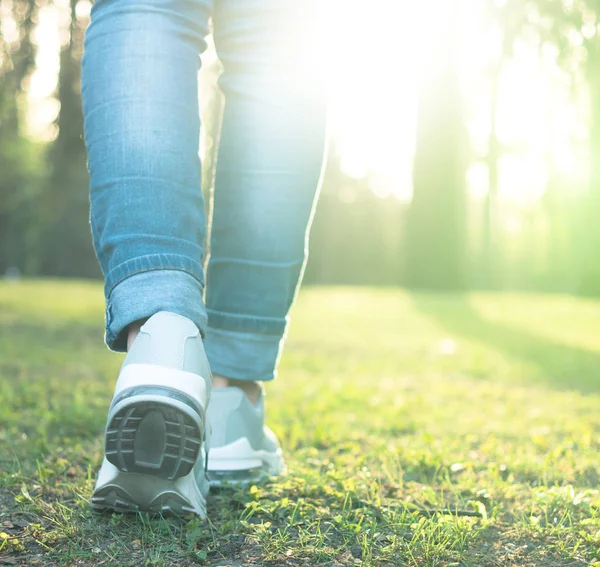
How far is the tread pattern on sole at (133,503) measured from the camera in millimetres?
1176

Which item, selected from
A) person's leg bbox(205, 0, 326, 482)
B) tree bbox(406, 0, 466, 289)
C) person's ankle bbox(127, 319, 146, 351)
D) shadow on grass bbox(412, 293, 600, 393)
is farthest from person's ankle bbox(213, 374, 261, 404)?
tree bbox(406, 0, 466, 289)

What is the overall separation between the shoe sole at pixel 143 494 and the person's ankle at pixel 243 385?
28 centimetres

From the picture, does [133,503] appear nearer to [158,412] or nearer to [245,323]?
[158,412]

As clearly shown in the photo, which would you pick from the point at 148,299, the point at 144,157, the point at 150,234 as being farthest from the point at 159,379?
the point at 144,157

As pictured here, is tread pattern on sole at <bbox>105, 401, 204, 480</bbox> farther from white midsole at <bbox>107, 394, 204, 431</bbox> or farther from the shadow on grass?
the shadow on grass

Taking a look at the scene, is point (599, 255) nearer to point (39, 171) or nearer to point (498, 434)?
point (498, 434)

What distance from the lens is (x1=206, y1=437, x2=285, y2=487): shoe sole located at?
146 cm

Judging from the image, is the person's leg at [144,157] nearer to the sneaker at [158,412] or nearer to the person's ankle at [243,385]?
the sneaker at [158,412]

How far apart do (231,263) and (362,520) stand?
1.76 feet

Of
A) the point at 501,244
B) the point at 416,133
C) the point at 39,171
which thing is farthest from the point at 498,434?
the point at 501,244

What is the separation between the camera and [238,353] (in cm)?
144

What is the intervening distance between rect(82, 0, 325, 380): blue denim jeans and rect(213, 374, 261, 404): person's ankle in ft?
0.10

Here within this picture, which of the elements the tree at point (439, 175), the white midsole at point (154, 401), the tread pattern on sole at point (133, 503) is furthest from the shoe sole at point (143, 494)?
the tree at point (439, 175)

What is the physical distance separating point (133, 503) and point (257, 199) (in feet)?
1.98
